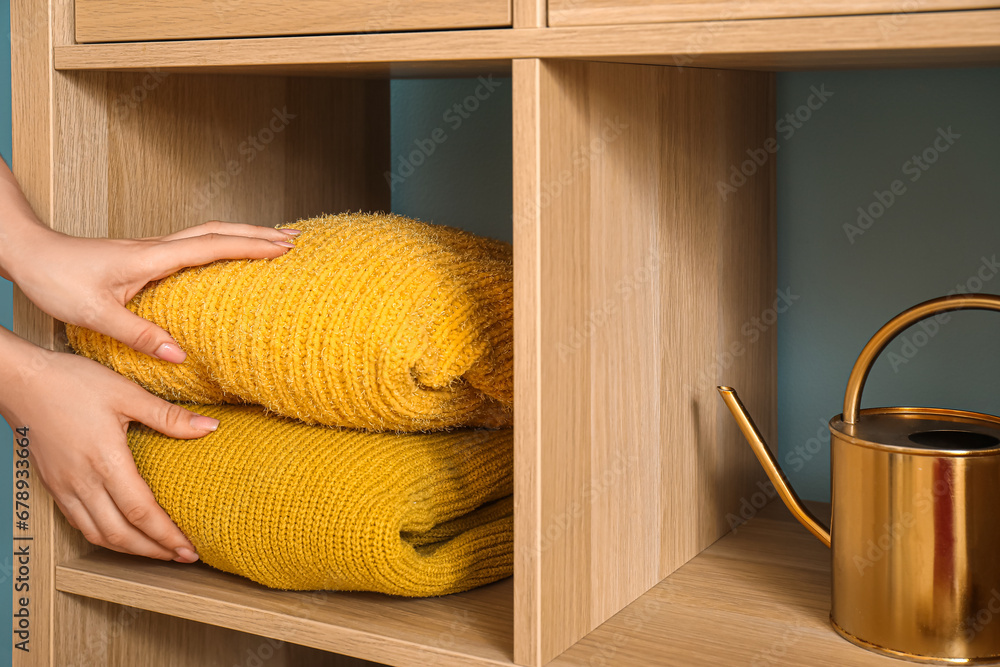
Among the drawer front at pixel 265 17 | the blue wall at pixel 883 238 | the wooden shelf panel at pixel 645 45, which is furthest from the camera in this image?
the blue wall at pixel 883 238

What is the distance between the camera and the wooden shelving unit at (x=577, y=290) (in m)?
0.56

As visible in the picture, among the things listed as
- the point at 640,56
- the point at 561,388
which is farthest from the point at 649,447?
the point at 640,56

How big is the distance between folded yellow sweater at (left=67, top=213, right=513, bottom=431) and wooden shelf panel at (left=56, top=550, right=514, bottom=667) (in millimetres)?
124

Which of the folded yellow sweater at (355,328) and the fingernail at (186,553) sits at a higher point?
the folded yellow sweater at (355,328)

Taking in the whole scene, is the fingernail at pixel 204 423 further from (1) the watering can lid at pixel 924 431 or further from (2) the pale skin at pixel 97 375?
(1) the watering can lid at pixel 924 431

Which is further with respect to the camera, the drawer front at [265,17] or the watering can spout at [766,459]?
the watering can spout at [766,459]

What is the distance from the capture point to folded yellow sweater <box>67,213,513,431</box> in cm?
63

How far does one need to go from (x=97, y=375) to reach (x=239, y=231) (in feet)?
0.48

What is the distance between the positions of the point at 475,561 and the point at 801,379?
0.38 m

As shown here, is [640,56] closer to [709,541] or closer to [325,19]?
[325,19]

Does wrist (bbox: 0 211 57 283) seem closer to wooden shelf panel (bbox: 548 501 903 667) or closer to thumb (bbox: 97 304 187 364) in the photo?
thumb (bbox: 97 304 187 364)

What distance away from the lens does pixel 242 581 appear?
73cm

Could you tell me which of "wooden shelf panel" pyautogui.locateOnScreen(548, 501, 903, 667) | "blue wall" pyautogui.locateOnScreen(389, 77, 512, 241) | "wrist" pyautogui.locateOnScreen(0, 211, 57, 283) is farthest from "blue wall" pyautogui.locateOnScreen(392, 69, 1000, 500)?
"wrist" pyautogui.locateOnScreen(0, 211, 57, 283)

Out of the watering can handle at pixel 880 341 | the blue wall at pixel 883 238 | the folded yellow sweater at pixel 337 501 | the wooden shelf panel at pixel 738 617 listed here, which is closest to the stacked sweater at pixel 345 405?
the folded yellow sweater at pixel 337 501
